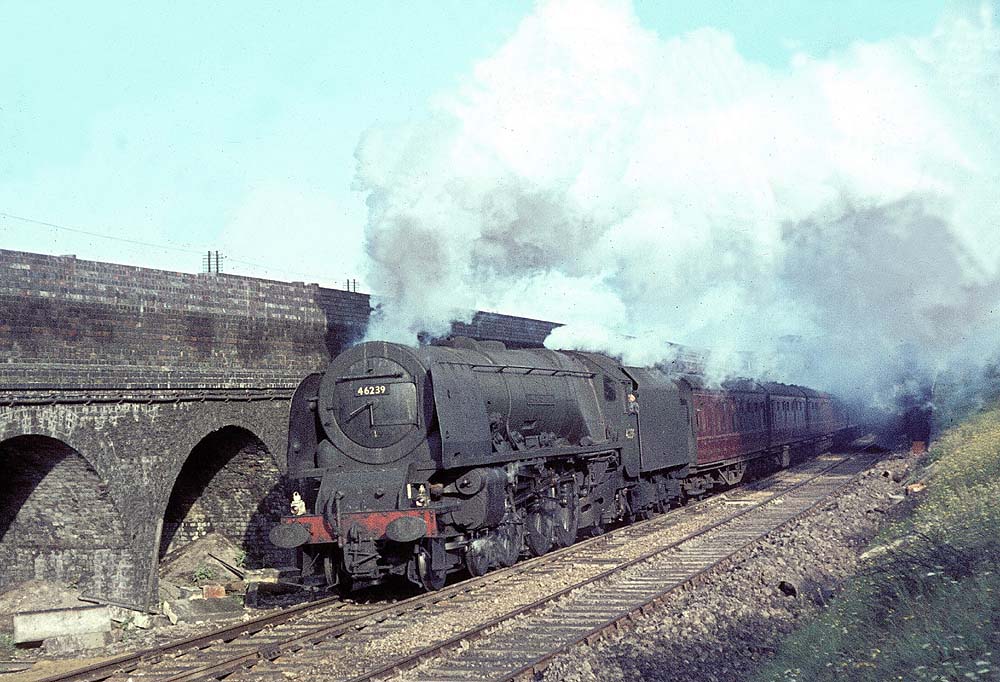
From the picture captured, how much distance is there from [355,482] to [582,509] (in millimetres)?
5276

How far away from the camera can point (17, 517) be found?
42.0 ft

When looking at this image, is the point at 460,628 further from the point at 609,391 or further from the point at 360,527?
the point at 609,391

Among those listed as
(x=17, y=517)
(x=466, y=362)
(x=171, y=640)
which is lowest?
(x=171, y=640)

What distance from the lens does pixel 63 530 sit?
1279 cm

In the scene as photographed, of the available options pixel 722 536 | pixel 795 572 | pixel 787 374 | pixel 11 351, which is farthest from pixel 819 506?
pixel 787 374

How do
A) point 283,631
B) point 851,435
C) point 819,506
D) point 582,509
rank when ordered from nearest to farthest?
1. point 283,631
2. point 582,509
3. point 819,506
4. point 851,435

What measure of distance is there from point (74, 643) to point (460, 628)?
176 inches

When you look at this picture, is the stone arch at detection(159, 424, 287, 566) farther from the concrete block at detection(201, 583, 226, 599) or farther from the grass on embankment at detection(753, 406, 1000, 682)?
the grass on embankment at detection(753, 406, 1000, 682)

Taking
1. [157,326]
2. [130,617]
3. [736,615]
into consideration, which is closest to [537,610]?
[736,615]

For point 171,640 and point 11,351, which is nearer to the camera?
point 171,640

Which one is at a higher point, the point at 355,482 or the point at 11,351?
the point at 11,351

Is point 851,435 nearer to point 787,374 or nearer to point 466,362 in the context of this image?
point 787,374

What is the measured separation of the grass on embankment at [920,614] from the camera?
7211 mm

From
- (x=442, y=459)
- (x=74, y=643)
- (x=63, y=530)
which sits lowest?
(x=74, y=643)
